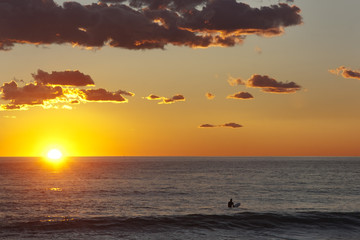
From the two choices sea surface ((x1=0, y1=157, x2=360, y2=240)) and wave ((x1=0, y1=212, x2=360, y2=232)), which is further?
wave ((x1=0, y1=212, x2=360, y2=232))

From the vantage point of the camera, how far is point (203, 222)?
59031 mm

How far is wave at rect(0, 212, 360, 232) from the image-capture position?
5575 cm

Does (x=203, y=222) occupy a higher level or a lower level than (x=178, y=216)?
lower

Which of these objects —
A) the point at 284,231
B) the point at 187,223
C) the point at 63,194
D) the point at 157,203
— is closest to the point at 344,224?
the point at 284,231

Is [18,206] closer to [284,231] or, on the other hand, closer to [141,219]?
[141,219]

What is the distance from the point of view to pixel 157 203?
80625 millimetres

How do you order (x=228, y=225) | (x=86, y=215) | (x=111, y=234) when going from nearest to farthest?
1. (x=111, y=234)
2. (x=228, y=225)
3. (x=86, y=215)

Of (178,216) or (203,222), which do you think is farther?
(178,216)

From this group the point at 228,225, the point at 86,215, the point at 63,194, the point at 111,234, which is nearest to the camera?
the point at 111,234

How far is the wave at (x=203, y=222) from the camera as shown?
5575cm

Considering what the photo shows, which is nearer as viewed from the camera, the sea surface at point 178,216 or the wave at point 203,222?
the sea surface at point 178,216

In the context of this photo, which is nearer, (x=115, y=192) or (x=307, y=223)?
(x=307, y=223)

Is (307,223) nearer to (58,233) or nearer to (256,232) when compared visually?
(256,232)

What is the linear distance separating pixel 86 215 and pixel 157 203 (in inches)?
682
